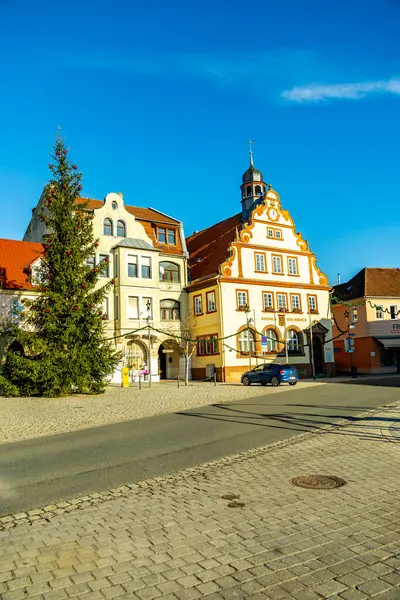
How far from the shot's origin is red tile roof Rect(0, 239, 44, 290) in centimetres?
3442

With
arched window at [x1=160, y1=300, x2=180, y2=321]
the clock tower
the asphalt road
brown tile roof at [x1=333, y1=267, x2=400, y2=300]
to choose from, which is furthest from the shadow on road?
brown tile roof at [x1=333, y1=267, x2=400, y2=300]

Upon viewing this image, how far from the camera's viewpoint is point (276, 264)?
46000 mm

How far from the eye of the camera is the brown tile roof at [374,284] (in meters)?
55.1

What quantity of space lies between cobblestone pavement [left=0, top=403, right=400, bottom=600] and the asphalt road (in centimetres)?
85

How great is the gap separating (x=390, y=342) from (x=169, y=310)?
1001 inches

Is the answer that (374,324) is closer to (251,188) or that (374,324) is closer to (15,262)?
(251,188)

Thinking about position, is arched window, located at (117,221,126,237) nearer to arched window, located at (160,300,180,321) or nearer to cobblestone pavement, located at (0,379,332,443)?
arched window, located at (160,300,180,321)

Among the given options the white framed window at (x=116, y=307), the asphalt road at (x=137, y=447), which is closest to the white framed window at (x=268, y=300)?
the white framed window at (x=116, y=307)

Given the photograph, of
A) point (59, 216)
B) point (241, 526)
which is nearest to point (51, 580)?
point (241, 526)

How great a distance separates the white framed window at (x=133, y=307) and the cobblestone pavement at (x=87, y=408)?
39.9 ft

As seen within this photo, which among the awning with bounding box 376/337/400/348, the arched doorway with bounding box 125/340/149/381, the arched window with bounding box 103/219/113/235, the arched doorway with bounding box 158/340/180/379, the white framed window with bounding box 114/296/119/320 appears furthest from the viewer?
the awning with bounding box 376/337/400/348

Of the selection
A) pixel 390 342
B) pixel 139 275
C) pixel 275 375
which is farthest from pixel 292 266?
pixel 275 375

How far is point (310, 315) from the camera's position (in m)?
46.6

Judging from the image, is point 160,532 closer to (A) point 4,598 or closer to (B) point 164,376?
(A) point 4,598
